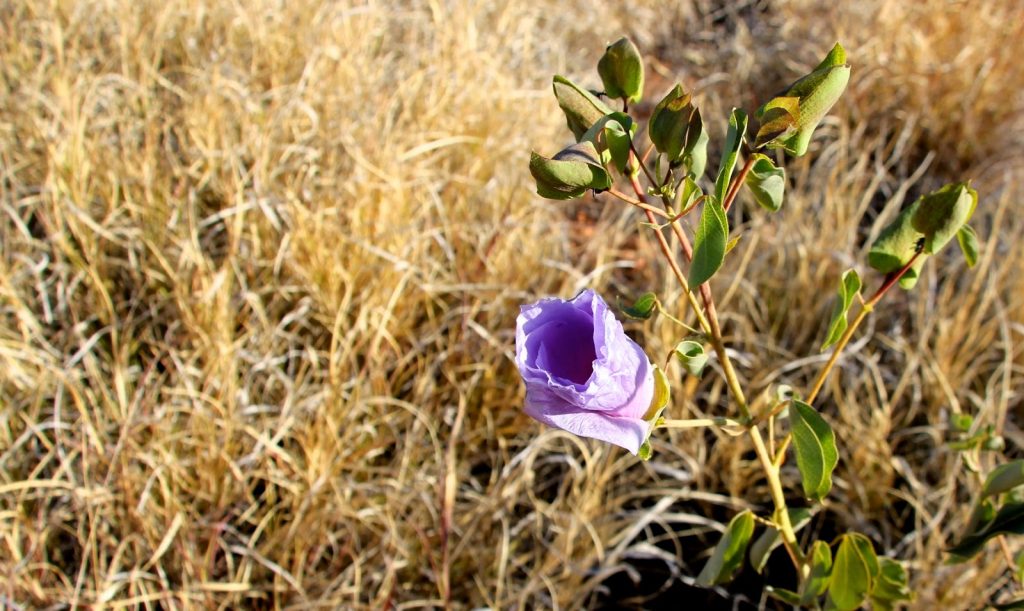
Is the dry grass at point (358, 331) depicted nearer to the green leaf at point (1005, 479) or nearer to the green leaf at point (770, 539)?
the green leaf at point (770, 539)

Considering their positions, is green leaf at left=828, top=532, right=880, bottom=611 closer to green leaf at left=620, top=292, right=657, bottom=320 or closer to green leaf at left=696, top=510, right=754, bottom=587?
green leaf at left=696, top=510, right=754, bottom=587

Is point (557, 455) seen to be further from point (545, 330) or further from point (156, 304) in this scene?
point (545, 330)

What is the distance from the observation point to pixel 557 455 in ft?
5.16

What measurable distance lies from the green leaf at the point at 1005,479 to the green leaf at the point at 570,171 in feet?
1.49

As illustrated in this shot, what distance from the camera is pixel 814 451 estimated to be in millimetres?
633

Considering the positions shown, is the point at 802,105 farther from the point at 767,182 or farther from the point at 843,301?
the point at 843,301

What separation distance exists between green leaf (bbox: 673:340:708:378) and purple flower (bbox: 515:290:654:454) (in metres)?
0.05

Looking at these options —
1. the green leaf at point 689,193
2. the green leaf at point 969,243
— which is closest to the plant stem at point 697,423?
the green leaf at point 689,193

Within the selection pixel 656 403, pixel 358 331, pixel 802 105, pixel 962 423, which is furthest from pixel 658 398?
pixel 358 331

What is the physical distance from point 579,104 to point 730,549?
1.38 ft

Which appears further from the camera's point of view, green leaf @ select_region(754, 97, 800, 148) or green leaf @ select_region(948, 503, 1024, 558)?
green leaf @ select_region(948, 503, 1024, 558)

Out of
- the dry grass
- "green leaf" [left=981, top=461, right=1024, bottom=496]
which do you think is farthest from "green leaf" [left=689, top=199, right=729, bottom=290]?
the dry grass

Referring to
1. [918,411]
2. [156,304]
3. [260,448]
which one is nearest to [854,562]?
[260,448]

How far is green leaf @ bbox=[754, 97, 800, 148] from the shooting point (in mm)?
556
